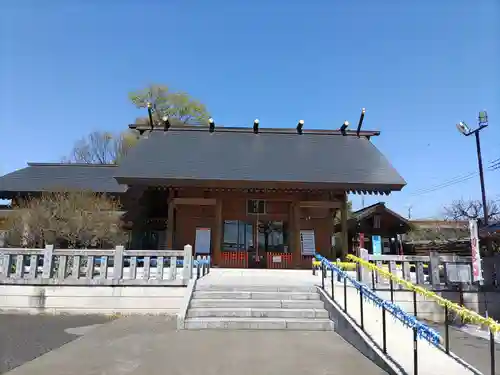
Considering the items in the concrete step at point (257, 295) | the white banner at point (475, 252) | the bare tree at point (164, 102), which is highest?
the bare tree at point (164, 102)

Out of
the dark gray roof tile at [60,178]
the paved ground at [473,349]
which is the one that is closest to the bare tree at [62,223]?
the dark gray roof tile at [60,178]

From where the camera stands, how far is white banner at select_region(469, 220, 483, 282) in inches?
344

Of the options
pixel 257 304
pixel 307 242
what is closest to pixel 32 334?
pixel 257 304

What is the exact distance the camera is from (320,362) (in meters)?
5.44

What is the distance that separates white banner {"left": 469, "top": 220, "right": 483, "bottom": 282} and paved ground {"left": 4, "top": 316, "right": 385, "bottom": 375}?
4.44 meters

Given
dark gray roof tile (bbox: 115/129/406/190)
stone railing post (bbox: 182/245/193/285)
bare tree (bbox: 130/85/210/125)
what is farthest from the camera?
bare tree (bbox: 130/85/210/125)

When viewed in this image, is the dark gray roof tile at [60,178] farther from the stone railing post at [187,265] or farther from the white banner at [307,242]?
the stone railing post at [187,265]

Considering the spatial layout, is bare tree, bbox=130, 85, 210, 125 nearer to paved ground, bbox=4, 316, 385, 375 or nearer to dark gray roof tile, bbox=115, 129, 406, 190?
dark gray roof tile, bbox=115, 129, 406, 190

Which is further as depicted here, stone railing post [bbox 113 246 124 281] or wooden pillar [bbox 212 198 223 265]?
wooden pillar [bbox 212 198 223 265]

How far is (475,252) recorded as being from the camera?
8781 millimetres

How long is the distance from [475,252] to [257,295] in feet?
17.9

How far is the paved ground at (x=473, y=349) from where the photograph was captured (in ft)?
18.1

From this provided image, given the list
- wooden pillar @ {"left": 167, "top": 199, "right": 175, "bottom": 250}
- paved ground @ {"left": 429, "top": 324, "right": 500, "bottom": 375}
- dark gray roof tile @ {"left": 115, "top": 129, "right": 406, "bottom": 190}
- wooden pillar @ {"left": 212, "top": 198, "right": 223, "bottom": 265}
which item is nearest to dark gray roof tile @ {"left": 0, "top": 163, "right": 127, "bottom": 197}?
dark gray roof tile @ {"left": 115, "top": 129, "right": 406, "bottom": 190}

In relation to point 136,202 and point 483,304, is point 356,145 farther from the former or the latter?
point 136,202
